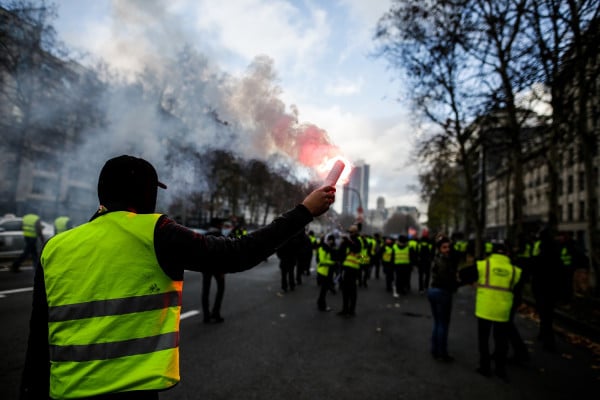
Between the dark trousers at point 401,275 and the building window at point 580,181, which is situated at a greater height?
the building window at point 580,181

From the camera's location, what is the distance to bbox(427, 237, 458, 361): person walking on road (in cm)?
541

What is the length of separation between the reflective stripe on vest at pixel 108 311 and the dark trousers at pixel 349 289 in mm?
6643

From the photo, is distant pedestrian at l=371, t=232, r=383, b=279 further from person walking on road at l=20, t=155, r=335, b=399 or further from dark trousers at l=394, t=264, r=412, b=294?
person walking on road at l=20, t=155, r=335, b=399

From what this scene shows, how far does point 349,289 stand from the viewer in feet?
25.9

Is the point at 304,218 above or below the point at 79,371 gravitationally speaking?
above

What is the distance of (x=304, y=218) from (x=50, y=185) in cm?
4565

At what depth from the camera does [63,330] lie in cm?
145

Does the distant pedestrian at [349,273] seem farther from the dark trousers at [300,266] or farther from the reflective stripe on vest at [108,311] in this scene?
the reflective stripe on vest at [108,311]

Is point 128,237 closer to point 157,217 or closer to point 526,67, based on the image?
point 157,217

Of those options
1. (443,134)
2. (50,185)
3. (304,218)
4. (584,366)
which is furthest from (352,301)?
(50,185)

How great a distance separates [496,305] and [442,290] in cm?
84

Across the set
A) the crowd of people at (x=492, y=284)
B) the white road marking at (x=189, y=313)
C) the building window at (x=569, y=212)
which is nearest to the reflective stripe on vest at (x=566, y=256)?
the crowd of people at (x=492, y=284)

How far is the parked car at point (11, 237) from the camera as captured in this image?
12172 millimetres

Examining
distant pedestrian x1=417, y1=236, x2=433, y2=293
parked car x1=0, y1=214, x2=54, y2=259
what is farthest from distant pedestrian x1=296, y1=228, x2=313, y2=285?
parked car x1=0, y1=214, x2=54, y2=259
